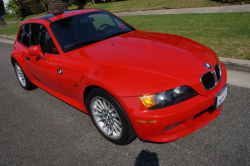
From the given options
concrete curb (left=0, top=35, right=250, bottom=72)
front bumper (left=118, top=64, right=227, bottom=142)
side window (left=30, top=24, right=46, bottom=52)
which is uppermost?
side window (left=30, top=24, right=46, bottom=52)

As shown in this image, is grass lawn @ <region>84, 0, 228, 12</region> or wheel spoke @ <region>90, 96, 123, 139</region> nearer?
wheel spoke @ <region>90, 96, 123, 139</region>

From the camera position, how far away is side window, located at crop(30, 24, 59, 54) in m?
3.70

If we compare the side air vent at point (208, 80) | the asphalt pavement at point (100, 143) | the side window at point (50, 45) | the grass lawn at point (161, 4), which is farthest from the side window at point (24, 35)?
the grass lawn at point (161, 4)

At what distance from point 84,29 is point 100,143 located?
6.20 feet

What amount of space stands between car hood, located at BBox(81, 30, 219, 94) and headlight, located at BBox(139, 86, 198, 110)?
10 centimetres

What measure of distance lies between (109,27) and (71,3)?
21406 millimetres

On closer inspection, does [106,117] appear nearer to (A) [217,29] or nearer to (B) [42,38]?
(B) [42,38]

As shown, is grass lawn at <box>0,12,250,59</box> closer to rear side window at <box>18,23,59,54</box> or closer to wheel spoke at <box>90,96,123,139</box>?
wheel spoke at <box>90,96,123,139</box>

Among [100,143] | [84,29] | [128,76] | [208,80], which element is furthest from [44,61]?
[208,80]

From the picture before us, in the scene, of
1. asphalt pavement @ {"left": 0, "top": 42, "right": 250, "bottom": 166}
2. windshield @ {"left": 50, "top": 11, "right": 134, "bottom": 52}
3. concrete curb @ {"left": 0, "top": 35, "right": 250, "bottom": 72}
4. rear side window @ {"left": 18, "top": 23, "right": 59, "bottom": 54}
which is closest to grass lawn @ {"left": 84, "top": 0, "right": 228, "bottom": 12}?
concrete curb @ {"left": 0, "top": 35, "right": 250, "bottom": 72}

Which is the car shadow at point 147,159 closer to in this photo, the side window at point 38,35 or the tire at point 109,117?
the tire at point 109,117

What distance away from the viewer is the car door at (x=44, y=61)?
3605 mm

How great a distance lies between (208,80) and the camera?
108 inches

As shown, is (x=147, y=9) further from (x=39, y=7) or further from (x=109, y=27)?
(x=39, y=7)
